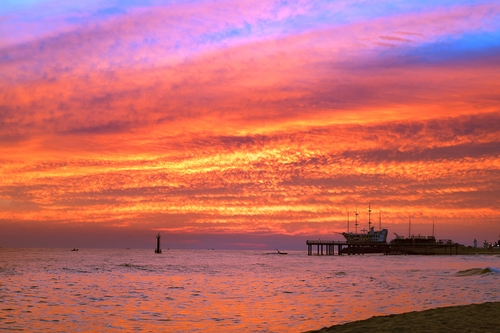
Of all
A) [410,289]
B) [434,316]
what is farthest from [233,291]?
[434,316]

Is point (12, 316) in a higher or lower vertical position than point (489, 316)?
lower

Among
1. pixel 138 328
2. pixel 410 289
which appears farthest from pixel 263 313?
pixel 410 289

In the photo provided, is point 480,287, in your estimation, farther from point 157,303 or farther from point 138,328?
point 138,328

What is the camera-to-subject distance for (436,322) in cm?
1966

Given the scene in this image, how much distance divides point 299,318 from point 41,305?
17.1 m

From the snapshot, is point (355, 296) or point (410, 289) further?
point (410, 289)

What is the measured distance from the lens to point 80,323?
26.3m

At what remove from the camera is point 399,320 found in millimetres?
20406

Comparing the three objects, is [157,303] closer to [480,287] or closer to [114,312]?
[114,312]

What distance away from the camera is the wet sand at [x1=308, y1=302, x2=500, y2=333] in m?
18.2

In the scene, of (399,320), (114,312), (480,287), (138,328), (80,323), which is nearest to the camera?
(399,320)

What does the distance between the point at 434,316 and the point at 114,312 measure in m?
17.8

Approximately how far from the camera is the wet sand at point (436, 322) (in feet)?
59.8

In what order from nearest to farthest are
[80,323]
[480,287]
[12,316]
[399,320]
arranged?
[399,320], [80,323], [12,316], [480,287]
